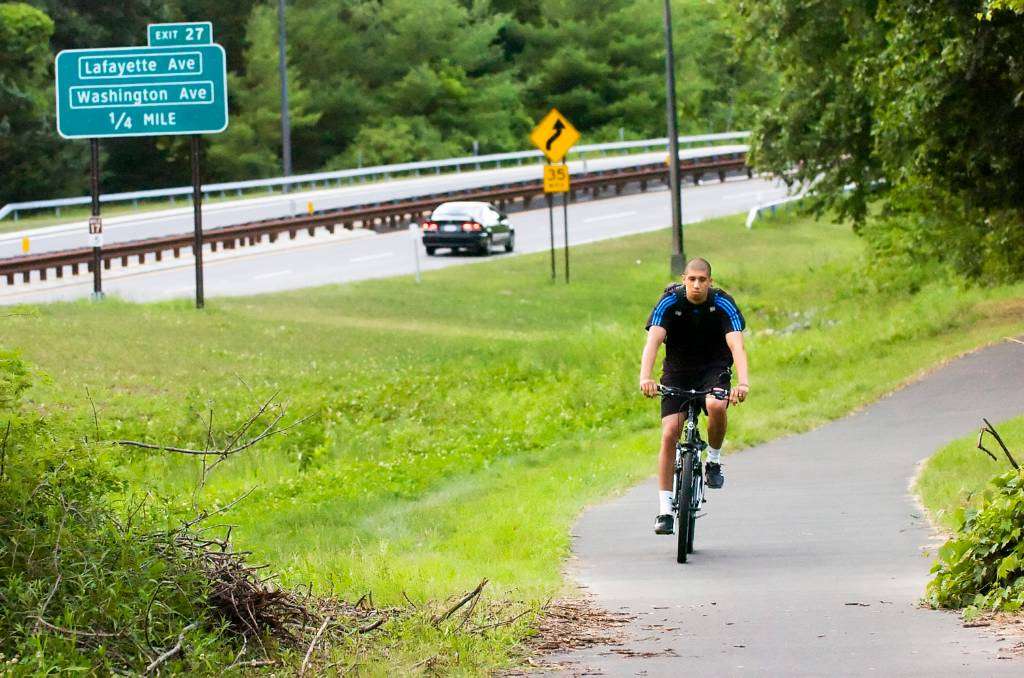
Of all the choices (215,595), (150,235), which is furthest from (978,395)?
(150,235)

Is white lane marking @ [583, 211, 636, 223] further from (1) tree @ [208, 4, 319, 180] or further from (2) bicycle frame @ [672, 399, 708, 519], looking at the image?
(2) bicycle frame @ [672, 399, 708, 519]

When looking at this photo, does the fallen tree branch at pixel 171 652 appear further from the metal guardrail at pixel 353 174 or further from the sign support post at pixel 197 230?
the metal guardrail at pixel 353 174

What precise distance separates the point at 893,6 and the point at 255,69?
46.6 meters

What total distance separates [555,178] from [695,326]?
28755mm

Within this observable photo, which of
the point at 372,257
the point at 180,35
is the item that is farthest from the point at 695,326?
the point at 372,257

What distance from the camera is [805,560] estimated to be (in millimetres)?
11078

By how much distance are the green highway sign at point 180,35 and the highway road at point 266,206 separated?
35.6 feet

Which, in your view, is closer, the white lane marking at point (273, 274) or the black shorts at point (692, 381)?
the black shorts at point (692, 381)

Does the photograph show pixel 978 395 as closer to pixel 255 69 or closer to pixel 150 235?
pixel 150 235

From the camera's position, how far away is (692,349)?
11359 mm

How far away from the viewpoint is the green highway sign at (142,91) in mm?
31344

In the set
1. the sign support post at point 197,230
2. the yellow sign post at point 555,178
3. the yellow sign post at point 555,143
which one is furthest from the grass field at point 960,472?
the yellow sign post at point 555,178

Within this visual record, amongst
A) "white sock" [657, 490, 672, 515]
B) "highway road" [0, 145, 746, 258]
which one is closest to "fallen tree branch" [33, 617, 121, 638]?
"white sock" [657, 490, 672, 515]

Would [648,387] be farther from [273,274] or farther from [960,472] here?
[273,274]
